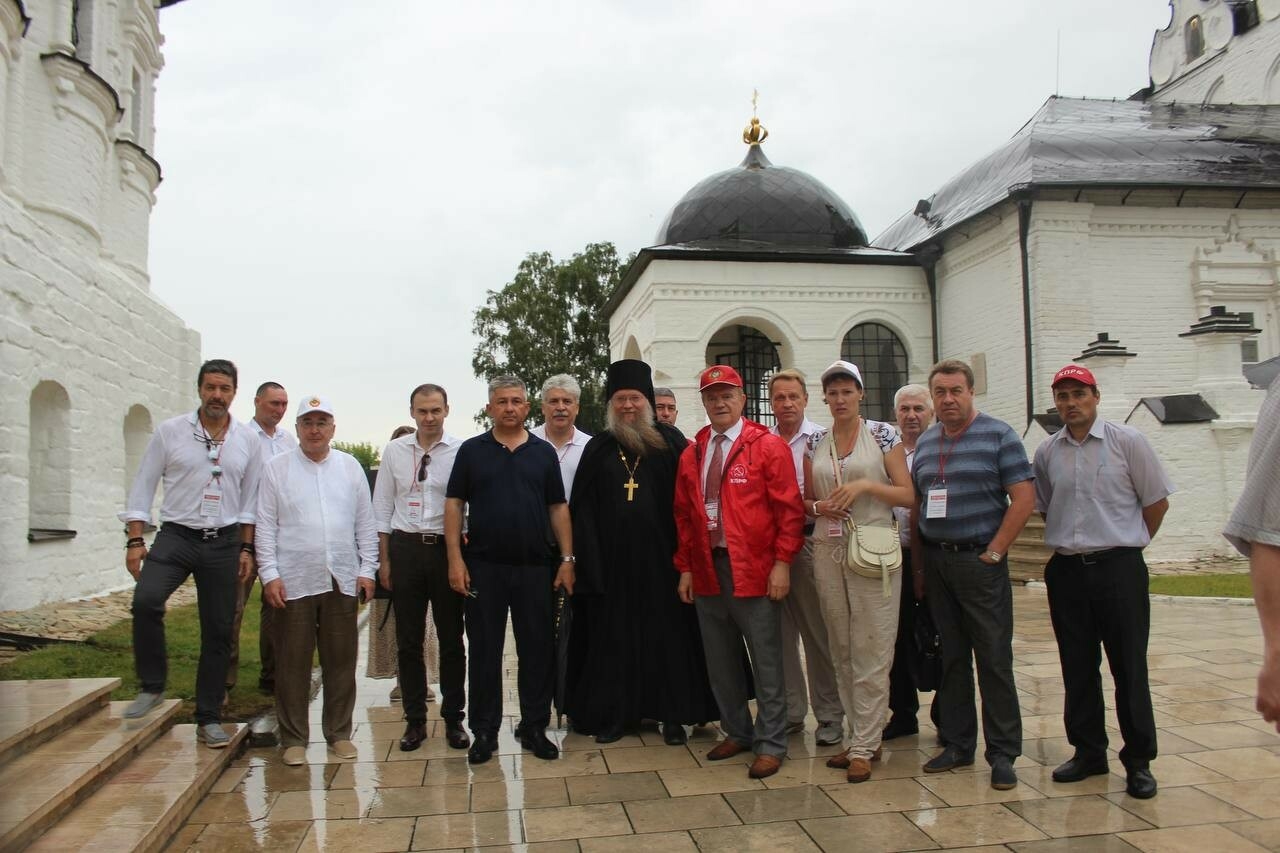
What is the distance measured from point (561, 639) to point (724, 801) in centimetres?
165

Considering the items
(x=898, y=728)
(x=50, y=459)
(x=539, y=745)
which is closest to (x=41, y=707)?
(x=539, y=745)

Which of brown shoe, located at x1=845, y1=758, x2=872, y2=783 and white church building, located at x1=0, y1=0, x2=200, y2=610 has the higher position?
white church building, located at x1=0, y1=0, x2=200, y2=610

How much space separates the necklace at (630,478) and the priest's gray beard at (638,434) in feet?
0.18

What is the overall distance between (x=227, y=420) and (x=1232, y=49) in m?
29.4

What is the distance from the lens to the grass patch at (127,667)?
602cm

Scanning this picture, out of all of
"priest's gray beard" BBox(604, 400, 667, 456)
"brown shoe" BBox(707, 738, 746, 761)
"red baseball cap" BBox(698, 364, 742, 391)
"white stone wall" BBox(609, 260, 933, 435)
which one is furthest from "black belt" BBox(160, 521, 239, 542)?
"white stone wall" BBox(609, 260, 933, 435)

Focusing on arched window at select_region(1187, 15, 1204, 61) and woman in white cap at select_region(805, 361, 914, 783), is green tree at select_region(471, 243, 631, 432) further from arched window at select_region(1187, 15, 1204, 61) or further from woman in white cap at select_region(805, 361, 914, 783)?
woman in white cap at select_region(805, 361, 914, 783)

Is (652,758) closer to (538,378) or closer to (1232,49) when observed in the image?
(1232,49)

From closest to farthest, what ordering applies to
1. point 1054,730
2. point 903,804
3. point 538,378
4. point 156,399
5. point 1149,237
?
1. point 903,804
2. point 1054,730
3. point 156,399
4. point 1149,237
5. point 538,378

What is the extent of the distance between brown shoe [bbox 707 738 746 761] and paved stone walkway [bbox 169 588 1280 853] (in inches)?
3.3

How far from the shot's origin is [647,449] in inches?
213

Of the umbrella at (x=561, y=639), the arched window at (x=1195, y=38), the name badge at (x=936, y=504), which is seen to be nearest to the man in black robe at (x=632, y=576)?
the umbrella at (x=561, y=639)

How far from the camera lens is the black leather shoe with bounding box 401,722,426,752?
5.19 metres

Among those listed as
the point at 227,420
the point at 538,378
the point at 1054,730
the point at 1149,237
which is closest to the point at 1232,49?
the point at 1149,237
